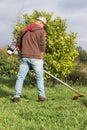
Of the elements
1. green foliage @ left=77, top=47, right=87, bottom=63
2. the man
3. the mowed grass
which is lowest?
green foliage @ left=77, top=47, right=87, bottom=63

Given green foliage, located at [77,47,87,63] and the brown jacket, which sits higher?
the brown jacket

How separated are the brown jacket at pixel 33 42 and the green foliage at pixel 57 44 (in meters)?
2.26

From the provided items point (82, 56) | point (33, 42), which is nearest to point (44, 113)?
point (33, 42)

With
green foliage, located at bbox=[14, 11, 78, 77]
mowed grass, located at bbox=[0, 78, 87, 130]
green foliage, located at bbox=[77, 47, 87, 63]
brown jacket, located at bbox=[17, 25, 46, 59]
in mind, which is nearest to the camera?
mowed grass, located at bbox=[0, 78, 87, 130]

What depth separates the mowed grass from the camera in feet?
23.3

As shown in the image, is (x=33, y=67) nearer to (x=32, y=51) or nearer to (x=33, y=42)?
(x=32, y=51)

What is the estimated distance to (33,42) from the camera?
1002cm

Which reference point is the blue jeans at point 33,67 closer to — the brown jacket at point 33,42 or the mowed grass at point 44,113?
the brown jacket at point 33,42

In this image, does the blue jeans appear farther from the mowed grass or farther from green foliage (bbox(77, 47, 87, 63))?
green foliage (bbox(77, 47, 87, 63))

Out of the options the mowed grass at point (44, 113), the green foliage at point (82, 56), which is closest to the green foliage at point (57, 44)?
the mowed grass at point (44, 113)

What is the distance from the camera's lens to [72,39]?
12.6m

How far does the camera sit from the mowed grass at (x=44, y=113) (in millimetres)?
7098

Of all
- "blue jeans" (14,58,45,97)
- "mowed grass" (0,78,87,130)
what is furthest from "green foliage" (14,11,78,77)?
"blue jeans" (14,58,45,97)

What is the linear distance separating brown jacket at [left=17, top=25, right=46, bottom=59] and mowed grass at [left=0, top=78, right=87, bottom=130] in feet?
3.56
